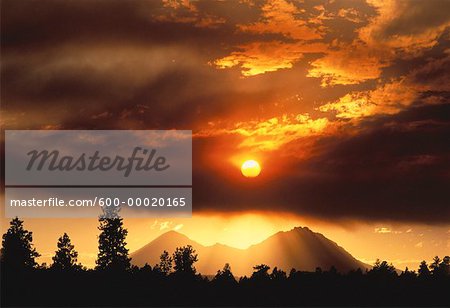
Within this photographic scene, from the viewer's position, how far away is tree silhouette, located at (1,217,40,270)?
102794 millimetres

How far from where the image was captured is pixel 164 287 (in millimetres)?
82500

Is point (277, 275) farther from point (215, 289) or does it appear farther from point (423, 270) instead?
point (423, 270)

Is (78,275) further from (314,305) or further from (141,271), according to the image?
(314,305)

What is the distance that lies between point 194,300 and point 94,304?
11838 millimetres

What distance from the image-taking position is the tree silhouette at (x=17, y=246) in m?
103

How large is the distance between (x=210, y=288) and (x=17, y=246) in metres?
36.2

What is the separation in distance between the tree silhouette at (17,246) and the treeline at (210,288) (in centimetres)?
242

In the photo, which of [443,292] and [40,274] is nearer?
[40,274]

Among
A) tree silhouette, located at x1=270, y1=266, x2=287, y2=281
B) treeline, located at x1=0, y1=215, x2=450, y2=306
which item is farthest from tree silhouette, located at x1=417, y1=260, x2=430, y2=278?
tree silhouette, located at x1=270, y1=266, x2=287, y2=281

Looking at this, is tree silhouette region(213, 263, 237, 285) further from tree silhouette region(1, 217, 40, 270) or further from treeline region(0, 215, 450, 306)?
tree silhouette region(1, 217, 40, 270)

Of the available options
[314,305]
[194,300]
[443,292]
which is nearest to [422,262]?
[443,292]

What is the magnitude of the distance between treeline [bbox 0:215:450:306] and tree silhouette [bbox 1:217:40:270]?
242cm

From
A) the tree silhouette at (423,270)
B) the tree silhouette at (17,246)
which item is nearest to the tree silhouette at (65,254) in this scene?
the tree silhouette at (17,246)

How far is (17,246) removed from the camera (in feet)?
342
